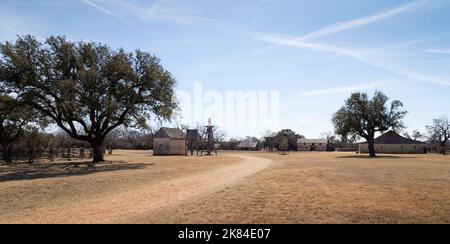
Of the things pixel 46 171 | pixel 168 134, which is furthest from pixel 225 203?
pixel 168 134

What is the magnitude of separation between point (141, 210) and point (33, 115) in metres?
29.7

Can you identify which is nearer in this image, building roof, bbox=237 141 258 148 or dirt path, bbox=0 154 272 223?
dirt path, bbox=0 154 272 223

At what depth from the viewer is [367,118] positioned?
63625mm

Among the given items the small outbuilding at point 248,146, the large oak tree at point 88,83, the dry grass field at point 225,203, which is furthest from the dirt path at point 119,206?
the small outbuilding at point 248,146

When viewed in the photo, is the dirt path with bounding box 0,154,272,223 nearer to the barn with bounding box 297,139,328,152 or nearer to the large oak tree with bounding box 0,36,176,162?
the large oak tree with bounding box 0,36,176,162

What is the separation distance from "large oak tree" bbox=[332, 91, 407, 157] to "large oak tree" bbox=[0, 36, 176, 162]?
38355 millimetres

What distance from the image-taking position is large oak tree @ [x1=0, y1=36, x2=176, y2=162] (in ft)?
95.0

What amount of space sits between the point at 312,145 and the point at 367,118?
5927 cm

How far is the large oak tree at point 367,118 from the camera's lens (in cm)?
6325

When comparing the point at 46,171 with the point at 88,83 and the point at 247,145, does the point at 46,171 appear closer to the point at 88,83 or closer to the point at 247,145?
the point at 88,83

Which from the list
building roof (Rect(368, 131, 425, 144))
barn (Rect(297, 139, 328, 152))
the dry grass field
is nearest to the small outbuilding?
barn (Rect(297, 139, 328, 152))

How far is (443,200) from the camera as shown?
12156 mm
